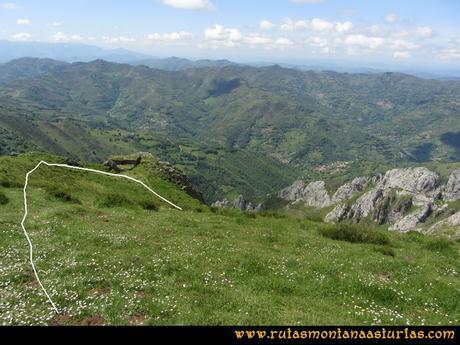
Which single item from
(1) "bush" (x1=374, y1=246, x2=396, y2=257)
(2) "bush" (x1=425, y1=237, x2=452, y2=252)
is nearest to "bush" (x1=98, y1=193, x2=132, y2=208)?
(1) "bush" (x1=374, y1=246, x2=396, y2=257)

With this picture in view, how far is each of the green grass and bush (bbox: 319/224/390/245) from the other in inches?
14.7

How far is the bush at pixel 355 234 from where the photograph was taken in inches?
1233

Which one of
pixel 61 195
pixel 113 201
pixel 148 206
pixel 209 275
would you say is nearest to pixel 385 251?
pixel 209 275

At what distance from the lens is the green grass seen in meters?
16.1

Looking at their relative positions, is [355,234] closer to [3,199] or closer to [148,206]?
[148,206]

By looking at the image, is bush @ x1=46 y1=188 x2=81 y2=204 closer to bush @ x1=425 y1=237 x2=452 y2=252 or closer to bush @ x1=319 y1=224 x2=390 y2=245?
bush @ x1=319 y1=224 x2=390 y2=245

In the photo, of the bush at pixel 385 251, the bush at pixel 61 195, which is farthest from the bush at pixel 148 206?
the bush at pixel 385 251

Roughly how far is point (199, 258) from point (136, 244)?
4577mm

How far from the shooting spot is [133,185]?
5366 cm

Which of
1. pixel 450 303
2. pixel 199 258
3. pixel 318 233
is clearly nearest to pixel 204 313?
pixel 199 258

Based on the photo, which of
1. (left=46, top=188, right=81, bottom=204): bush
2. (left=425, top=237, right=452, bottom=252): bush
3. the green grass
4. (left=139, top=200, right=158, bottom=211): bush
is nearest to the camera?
the green grass
